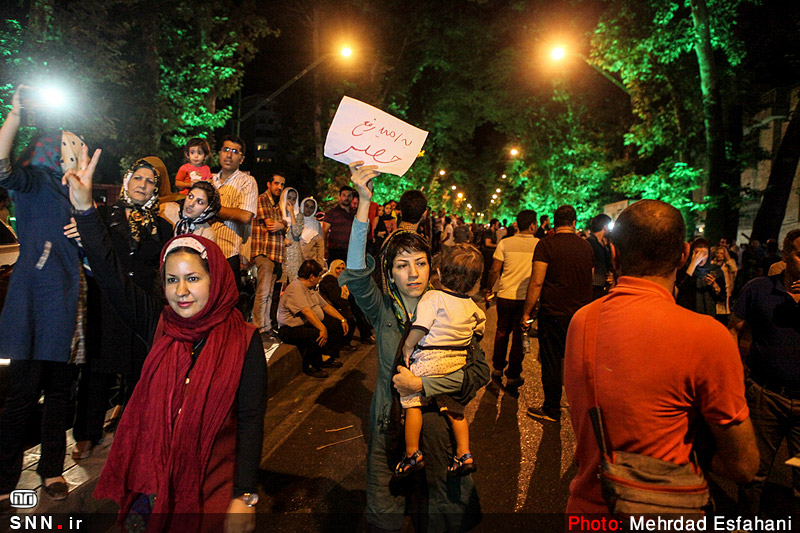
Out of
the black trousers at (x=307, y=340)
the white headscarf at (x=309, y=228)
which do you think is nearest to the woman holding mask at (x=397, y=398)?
the black trousers at (x=307, y=340)

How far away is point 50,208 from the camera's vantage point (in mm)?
3246

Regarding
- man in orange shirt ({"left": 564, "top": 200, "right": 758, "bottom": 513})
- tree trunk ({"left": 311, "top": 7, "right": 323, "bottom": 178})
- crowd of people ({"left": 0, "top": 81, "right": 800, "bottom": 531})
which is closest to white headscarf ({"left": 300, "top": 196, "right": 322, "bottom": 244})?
crowd of people ({"left": 0, "top": 81, "right": 800, "bottom": 531})

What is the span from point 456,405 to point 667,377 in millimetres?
1225

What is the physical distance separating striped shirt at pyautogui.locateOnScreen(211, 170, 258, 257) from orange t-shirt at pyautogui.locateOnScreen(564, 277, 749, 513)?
425 centimetres

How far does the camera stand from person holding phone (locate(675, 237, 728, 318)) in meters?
7.58

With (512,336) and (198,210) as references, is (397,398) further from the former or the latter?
(512,336)

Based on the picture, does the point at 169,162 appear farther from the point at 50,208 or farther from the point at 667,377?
the point at 667,377

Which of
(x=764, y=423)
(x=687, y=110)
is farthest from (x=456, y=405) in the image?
(x=687, y=110)

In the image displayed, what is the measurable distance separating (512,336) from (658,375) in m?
4.68

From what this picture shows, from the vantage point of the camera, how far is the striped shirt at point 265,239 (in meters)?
7.18

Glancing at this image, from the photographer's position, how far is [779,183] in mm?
14578

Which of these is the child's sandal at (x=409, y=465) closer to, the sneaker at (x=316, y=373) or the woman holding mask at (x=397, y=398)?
the woman holding mask at (x=397, y=398)

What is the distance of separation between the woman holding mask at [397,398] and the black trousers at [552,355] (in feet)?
9.03

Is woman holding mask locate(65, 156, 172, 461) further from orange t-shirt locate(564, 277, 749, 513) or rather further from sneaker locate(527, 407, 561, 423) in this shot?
sneaker locate(527, 407, 561, 423)
